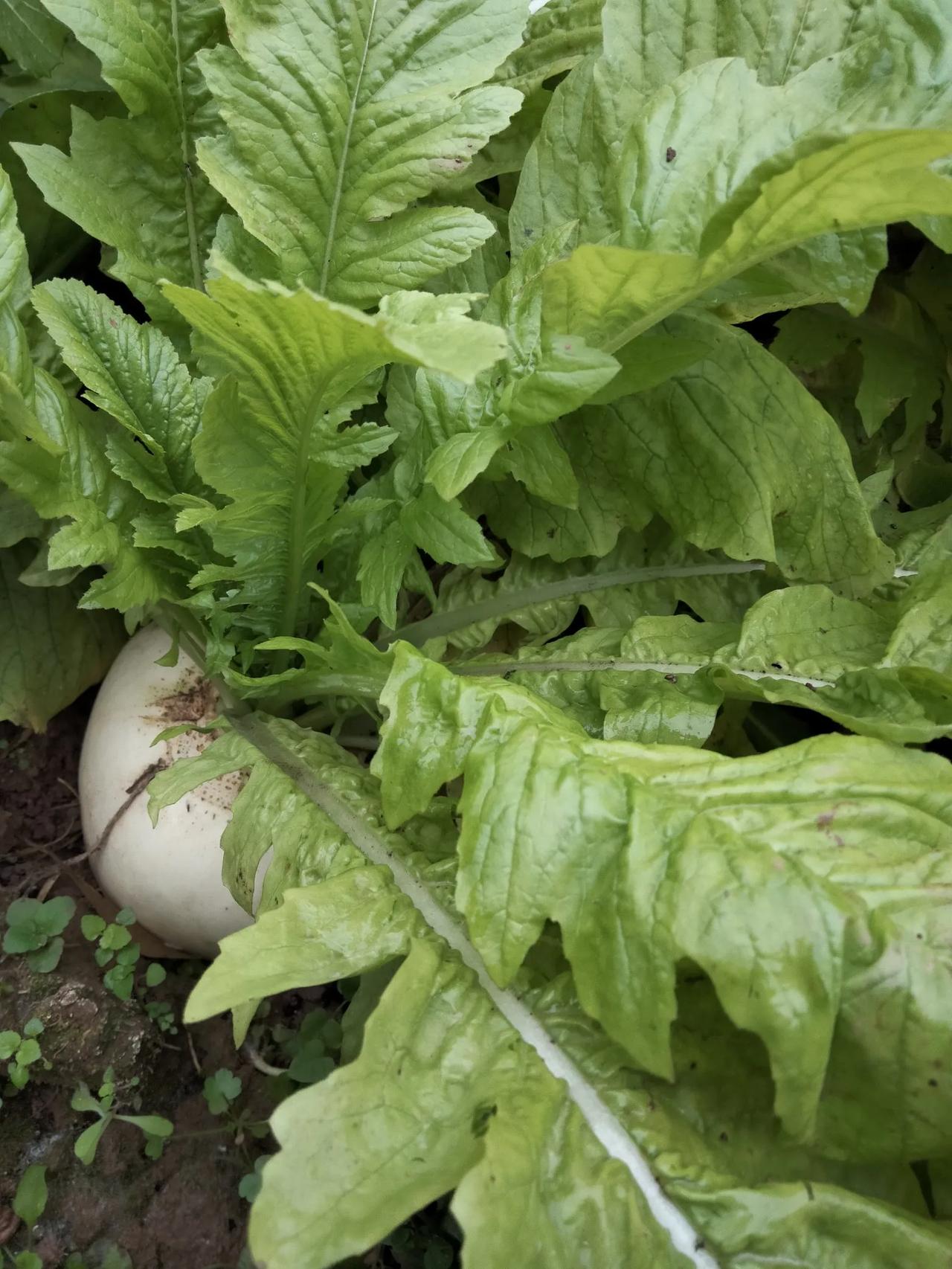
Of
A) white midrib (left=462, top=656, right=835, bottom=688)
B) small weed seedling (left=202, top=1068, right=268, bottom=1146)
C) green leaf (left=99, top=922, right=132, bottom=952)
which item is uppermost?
white midrib (left=462, top=656, right=835, bottom=688)

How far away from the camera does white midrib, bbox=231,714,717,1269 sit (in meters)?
0.65

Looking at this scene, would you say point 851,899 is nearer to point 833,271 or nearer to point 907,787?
point 907,787

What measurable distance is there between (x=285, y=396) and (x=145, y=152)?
0.41 m

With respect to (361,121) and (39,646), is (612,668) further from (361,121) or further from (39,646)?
(39,646)

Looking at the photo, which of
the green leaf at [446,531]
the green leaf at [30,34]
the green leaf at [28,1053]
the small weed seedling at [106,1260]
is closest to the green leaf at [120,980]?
the green leaf at [28,1053]

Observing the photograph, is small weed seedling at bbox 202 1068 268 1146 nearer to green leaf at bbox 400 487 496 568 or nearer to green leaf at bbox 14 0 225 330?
green leaf at bbox 400 487 496 568

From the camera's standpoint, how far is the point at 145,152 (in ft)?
3.24

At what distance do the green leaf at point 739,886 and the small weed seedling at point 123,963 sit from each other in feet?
1.93

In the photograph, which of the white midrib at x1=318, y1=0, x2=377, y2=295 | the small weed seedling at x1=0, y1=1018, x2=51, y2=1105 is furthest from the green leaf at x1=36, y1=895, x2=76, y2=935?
the white midrib at x1=318, y1=0, x2=377, y2=295

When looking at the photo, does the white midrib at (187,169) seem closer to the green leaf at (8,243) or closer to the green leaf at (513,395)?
the green leaf at (8,243)

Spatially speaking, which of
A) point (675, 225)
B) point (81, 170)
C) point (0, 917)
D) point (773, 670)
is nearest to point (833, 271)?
point (675, 225)

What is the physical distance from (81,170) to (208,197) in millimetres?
146

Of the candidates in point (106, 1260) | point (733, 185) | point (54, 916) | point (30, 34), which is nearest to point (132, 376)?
point (30, 34)

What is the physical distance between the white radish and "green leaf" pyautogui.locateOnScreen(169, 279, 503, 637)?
0.15 meters
